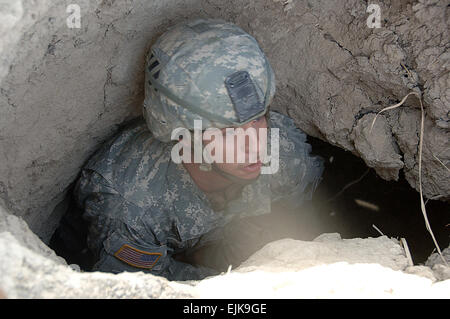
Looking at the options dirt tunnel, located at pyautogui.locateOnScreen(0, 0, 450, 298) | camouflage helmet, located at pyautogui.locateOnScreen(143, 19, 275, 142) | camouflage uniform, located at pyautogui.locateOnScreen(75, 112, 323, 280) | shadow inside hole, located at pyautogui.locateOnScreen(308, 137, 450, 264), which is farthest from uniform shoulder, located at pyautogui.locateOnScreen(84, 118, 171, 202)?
shadow inside hole, located at pyautogui.locateOnScreen(308, 137, 450, 264)

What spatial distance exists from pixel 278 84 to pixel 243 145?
0.67 metres

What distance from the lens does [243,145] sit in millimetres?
2105

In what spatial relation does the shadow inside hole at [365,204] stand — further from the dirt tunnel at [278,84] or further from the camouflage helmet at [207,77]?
the camouflage helmet at [207,77]

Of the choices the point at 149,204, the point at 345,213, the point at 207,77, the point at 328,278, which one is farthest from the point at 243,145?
the point at 345,213

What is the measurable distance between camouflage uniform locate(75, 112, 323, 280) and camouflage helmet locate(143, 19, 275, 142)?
390 mm

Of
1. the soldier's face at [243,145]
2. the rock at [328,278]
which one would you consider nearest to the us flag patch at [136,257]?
the soldier's face at [243,145]

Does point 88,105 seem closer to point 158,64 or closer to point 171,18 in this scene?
point 158,64

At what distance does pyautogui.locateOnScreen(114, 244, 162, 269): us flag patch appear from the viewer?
226 cm

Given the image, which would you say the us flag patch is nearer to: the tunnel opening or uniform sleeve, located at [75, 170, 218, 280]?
uniform sleeve, located at [75, 170, 218, 280]

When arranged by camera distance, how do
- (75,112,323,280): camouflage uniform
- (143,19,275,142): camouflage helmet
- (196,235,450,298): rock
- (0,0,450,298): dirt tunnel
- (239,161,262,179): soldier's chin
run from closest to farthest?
(196,235,450,298): rock < (0,0,450,298): dirt tunnel < (143,19,275,142): camouflage helmet < (239,161,262,179): soldier's chin < (75,112,323,280): camouflage uniform

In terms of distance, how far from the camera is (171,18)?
7.33 ft

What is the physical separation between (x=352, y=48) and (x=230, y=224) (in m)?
1.24

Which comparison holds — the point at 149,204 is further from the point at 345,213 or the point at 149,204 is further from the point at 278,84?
the point at 345,213

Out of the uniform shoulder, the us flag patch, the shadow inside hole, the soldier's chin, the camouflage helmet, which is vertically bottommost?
the shadow inside hole
